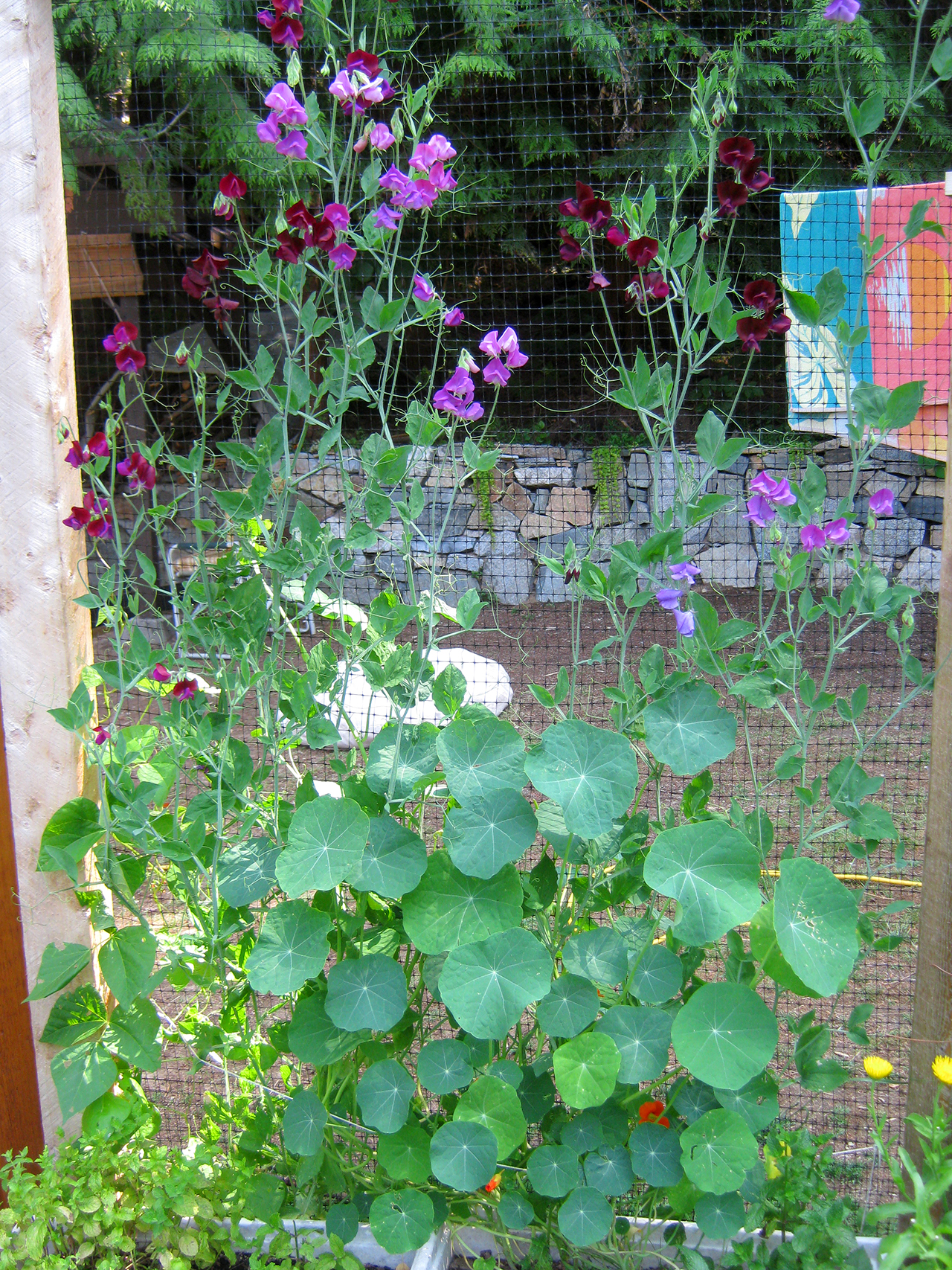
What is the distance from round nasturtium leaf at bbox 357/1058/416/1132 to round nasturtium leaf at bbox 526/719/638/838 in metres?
0.39

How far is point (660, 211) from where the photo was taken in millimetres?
5109

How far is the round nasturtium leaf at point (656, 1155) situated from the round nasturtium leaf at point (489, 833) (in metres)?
0.37

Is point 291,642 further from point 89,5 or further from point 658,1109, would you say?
point 89,5

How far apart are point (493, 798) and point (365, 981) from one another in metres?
0.28

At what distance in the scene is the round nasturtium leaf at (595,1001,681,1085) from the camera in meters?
1.11

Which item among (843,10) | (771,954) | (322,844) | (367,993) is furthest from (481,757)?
(843,10)

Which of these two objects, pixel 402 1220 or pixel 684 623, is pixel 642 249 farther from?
pixel 402 1220

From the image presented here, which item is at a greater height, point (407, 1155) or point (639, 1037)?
point (639, 1037)

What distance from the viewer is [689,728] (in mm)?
1179

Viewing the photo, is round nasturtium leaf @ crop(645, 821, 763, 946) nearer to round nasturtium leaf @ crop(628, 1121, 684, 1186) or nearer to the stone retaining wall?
round nasturtium leaf @ crop(628, 1121, 684, 1186)

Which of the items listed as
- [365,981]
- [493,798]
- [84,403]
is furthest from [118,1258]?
[84,403]

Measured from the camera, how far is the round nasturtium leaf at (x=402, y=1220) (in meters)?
1.14

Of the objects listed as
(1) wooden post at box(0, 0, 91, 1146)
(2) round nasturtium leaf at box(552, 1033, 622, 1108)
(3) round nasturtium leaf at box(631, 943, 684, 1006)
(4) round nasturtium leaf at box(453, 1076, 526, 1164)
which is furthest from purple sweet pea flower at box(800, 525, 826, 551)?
(1) wooden post at box(0, 0, 91, 1146)

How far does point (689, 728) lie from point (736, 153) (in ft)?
2.34
